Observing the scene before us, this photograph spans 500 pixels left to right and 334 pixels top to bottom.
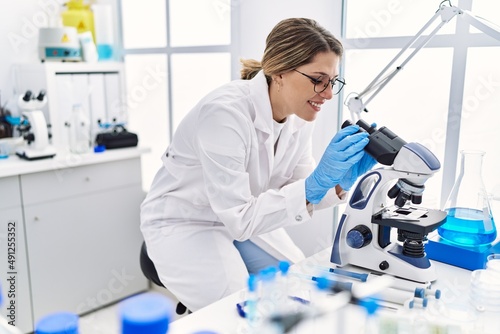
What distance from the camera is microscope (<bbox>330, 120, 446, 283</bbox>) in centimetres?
110

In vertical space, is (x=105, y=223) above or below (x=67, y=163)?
below

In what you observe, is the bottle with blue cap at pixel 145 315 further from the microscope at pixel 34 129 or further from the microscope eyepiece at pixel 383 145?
the microscope at pixel 34 129

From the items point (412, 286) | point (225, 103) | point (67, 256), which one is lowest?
point (67, 256)

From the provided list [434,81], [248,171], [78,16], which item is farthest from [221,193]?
[78,16]

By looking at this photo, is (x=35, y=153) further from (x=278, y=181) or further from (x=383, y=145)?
(x=383, y=145)

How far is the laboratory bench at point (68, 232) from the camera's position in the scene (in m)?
2.18

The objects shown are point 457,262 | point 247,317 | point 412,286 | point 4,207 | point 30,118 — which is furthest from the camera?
point 30,118

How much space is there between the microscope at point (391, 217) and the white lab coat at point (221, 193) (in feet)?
0.51

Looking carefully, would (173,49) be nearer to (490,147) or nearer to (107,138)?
(107,138)

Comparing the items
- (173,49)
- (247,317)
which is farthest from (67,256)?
(247,317)

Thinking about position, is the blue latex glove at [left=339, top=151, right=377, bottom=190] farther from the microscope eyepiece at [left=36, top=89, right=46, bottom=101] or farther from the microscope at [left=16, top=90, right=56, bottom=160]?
the microscope eyepiece at [left=36, top=89, right=46, bottom=101]

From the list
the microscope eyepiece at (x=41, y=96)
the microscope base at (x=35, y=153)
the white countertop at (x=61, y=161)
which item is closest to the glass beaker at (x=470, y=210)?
the white countertop at (x=61, y=161)

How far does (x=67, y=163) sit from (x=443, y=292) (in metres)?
1.81

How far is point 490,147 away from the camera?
1.43 metres
